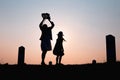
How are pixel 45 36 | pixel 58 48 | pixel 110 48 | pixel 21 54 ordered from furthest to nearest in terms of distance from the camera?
pixel 21 54 < pixel 58 48 < pixel 110 48 < pixel 45 36

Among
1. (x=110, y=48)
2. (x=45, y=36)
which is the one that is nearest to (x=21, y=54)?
(x=45, y=36)

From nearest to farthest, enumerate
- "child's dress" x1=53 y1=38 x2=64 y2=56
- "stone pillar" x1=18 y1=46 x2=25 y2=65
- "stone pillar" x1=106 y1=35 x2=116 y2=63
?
"stone pillar" x1=106 y1=35 x2=116 y2=63
"child's dress" x1=53 y1=38 x2=64 y2=56
"stone pillar" x1=18 y1=46 x2=25 y2=65

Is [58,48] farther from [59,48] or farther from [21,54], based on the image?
[21,54]

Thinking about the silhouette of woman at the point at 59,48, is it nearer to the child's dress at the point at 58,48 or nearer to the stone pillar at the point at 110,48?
the child's dress at the point at 58,48

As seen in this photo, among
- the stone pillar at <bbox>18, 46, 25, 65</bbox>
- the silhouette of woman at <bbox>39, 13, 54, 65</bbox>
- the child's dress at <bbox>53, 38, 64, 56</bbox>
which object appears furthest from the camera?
the stone pillar at <bbox>18, 46, 25, 65</bbox>

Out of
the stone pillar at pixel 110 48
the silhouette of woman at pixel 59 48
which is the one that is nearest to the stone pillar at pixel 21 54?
the silhouette of woman at pixel 59 48

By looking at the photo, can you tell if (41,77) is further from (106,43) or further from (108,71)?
(106,43)

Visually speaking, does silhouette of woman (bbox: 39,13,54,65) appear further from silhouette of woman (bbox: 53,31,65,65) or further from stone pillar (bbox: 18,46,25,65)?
stone pillar (bbox: 18,46,25,65)

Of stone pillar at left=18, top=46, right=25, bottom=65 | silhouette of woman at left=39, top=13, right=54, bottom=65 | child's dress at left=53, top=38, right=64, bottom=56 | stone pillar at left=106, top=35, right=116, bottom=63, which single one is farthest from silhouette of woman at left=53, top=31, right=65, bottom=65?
stone pillar at left=18, top=46, right=25, bottom=65

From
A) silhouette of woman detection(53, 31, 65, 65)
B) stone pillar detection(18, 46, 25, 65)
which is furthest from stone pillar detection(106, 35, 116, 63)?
stone pillar detection(18, 46, 25, 65)

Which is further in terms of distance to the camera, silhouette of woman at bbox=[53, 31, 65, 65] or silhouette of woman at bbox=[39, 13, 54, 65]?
silhouette of woman at bbox=[53, 31, 65, 65]

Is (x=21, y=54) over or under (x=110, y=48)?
under

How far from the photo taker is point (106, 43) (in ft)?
51.8

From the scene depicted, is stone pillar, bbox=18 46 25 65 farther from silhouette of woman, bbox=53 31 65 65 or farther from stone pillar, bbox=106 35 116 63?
stone pillar, bbox=106 35 116 63
